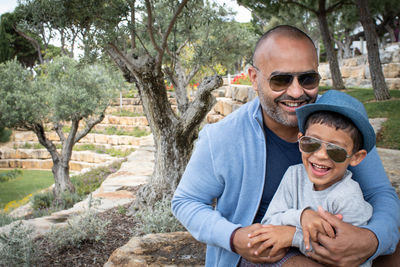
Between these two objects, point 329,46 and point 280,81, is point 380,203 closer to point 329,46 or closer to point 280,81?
point 280,81

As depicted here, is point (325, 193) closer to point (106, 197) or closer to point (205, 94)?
point (205, 94)

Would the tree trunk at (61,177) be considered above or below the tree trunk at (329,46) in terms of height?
below

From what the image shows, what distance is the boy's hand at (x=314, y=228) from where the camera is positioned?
1440 mm

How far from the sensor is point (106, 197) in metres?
7.19

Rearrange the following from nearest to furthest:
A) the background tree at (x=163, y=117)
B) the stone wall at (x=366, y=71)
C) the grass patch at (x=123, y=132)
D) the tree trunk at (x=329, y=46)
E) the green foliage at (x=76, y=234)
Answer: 1. the green foliage at (x=76, y=234)
2. the background tree at (x=163, y=117)
3. the tree trunk at (x=329, y=46)
4. the stone wall at (x=366, y=71)
5. the grass patch at (x=123, y=132)

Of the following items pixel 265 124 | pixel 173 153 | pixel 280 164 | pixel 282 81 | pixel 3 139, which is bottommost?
pixel 3 139

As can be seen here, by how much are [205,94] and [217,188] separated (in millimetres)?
3660

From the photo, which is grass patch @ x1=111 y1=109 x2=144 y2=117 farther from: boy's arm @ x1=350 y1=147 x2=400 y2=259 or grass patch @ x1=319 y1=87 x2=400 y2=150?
boy's arm @ x1=350 y1=147 x2=400 y2=259

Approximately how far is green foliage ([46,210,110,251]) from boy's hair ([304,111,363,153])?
130 inches

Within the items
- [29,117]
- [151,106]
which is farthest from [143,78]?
[29,117]

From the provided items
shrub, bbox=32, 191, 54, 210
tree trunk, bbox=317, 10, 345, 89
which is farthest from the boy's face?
tree trunk, bbox=317, 10, 345, 89

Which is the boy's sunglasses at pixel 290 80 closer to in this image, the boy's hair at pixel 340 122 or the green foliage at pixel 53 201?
the boy's hair at pixel 340 122

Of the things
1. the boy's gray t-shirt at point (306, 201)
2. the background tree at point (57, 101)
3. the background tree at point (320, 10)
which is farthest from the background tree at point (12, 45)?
the boy's gray t-shirt at point (306, 201)

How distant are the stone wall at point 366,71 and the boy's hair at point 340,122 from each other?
14.7 meters
